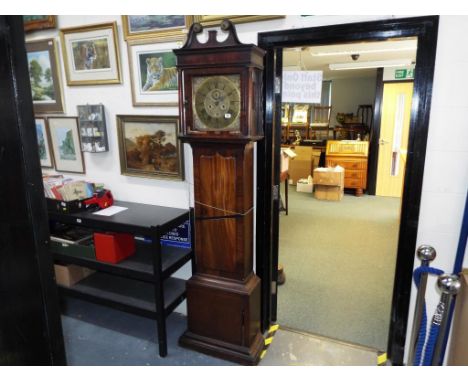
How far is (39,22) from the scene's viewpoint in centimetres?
247

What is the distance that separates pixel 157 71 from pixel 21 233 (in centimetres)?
183

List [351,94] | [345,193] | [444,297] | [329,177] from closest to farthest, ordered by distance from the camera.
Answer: [444,297]
[329,177]
[345,193]
[351,94]

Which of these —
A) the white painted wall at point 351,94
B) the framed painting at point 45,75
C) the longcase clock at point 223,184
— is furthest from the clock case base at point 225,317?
the white painted wall at point 351,94

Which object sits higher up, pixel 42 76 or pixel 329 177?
pixel 42 76

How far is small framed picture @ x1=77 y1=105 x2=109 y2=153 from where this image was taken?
2.47m

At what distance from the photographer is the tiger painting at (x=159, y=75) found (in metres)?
2.20

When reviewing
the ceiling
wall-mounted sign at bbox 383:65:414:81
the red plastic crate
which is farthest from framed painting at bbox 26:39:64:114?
wall-mounted sign at bbox 383:65:414:81

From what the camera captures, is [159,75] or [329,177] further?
[329,177]

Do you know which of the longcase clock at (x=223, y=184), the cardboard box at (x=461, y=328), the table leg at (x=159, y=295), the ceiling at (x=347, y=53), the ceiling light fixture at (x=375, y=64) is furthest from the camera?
the ceiling light fixture at (x=375, y=64)

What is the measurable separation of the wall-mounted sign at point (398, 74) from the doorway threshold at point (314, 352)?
4.75 meters

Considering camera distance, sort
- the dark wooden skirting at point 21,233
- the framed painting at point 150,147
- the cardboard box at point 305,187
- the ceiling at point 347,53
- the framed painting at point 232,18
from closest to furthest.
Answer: the dark wooden skirting at point 21,233
the framed painting at point 232,18
the framed painting at point 150,147
the ceiling at point 347,53
the cardboard box at point 305,187

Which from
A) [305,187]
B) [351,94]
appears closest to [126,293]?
[305,187]

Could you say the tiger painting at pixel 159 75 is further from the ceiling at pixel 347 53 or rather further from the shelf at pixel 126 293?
the ceiling at pixel 347 53

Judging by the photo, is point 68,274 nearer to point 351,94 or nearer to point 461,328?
point 461,328
